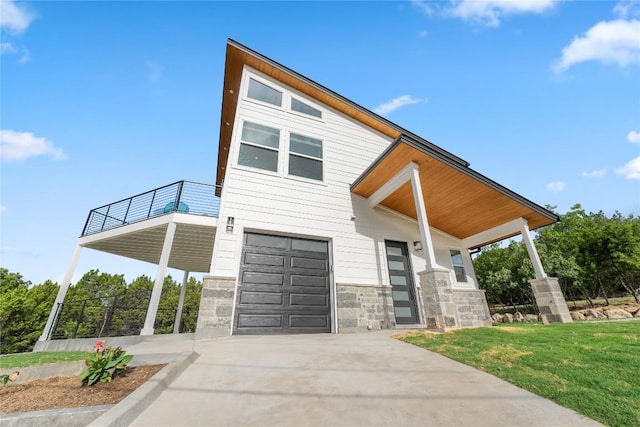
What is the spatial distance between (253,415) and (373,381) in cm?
120

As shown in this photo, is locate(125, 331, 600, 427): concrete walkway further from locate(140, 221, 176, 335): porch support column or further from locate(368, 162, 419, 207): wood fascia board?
locate(368, 162, 419, 207): wood fascia board

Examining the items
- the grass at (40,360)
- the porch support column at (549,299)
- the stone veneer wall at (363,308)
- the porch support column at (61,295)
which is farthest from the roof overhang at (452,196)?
the porch support column at (61,295)

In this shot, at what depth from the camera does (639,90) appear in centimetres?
665

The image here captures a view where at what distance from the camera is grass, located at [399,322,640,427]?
176cm

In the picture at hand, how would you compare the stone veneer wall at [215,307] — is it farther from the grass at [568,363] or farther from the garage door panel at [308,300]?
the grass at [568,363]

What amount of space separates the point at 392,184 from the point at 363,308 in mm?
3638

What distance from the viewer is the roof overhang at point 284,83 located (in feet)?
27.7

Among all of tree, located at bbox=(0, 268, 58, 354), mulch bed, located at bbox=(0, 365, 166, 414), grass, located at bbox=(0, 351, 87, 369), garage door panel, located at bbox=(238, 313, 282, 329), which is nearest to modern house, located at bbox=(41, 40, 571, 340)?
garage door panel, located at bbox=(238, 313, 282, 329)

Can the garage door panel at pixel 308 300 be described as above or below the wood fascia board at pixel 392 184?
below

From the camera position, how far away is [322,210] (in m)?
7.48

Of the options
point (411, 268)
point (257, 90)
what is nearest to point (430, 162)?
point (411, 268)

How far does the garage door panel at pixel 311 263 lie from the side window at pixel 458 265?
498 centimetres

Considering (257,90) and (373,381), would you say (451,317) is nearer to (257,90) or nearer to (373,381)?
(373,381)

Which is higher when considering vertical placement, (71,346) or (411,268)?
(411,268)
